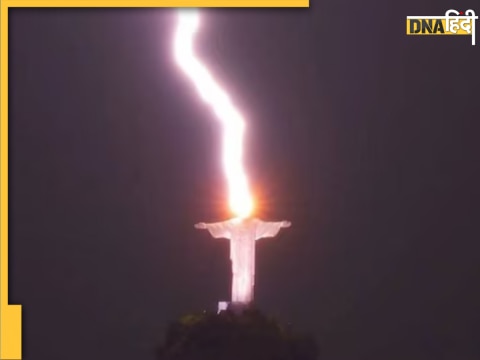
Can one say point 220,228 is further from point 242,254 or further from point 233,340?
point 233,340

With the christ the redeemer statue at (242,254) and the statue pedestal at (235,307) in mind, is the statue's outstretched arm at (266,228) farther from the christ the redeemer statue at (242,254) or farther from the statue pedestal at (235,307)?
the statue pedestal at (235,307)

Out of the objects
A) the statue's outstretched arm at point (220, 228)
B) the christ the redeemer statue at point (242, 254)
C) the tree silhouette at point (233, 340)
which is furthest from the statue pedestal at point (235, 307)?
the statue's outstretched arm at point (220, 228)

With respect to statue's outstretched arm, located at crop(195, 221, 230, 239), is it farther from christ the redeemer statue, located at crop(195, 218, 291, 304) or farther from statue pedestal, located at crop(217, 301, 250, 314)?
statue pedestal, located at crop(217, 301, 250, 314)

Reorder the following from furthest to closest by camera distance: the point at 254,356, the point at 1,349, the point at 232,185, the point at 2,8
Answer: the point at 232,185 < the point at 2,8 < the point at 1,349 < the point at 254,356

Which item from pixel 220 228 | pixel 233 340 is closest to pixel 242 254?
pixel 220 228

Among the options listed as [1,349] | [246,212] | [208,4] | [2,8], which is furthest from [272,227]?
[2,8]

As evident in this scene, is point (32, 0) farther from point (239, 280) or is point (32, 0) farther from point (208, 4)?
point (239, 280)

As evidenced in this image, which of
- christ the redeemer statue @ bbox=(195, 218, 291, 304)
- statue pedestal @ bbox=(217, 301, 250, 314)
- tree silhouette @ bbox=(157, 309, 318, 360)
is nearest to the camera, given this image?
tree silhouette @ bbox=(157, 309, 318, 360)

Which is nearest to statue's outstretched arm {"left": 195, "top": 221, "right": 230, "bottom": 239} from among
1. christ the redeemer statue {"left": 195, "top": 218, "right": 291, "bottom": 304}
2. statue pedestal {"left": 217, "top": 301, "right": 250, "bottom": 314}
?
christ the redeemer statue {"left": 195, "top": 218, "right": 291, "bottom": 304}

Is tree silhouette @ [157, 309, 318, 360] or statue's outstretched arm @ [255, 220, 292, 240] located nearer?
tree silhouette @ [157, 309, 318, 360]
